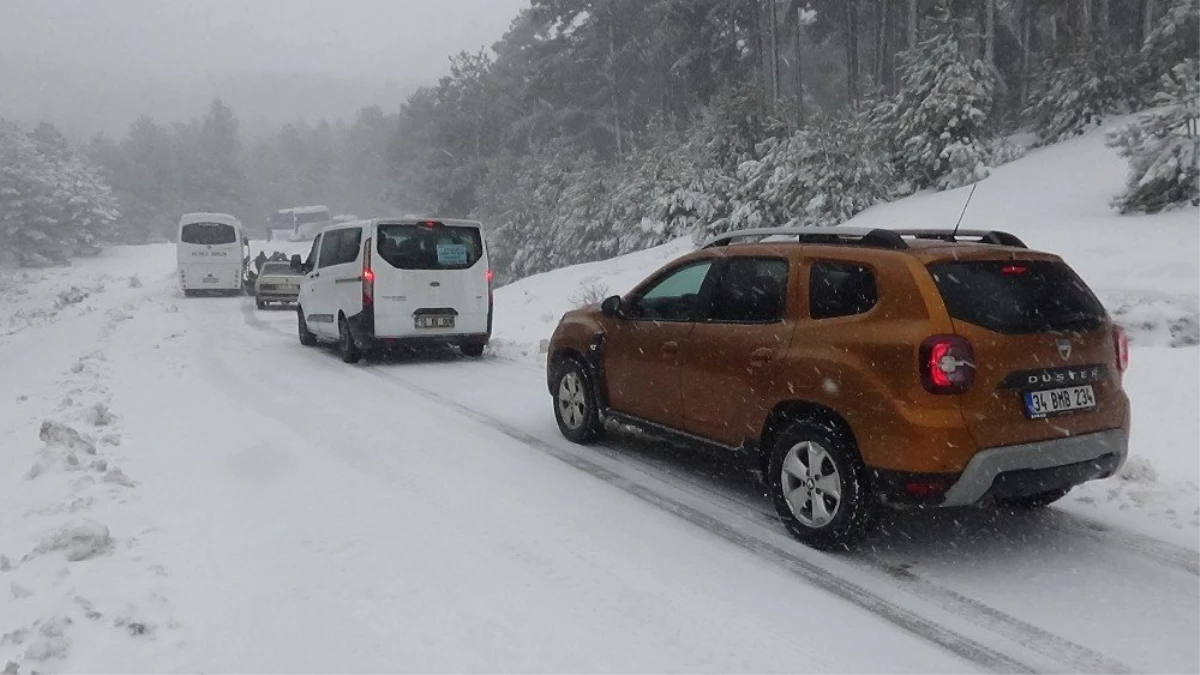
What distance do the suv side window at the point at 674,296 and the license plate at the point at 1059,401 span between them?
2.22m

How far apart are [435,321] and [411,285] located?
0.61m

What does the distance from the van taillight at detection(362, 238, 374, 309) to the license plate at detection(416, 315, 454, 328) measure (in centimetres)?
71

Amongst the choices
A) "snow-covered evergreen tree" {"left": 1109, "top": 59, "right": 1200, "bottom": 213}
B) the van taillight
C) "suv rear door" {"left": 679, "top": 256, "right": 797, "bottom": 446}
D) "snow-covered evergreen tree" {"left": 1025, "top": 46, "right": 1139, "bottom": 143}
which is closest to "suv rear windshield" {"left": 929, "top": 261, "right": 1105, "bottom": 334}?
"suv rear door" {"left": 679, "top": 256, "right": 797, "bottom": 446}

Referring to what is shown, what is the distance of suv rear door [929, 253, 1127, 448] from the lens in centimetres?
404

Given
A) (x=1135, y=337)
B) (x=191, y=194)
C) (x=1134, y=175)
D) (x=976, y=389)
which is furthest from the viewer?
(x=191, y=194)

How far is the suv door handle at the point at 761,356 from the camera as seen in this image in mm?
4855

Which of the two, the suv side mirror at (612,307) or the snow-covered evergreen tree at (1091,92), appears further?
the snow-covered evergreen tree at (1091,92)

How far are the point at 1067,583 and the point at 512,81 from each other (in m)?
57.6

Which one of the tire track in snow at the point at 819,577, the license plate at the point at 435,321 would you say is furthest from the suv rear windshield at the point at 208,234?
the tire track in snow at the point at 819,577

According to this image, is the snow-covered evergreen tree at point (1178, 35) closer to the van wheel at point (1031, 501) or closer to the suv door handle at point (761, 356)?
the van wheel at point (1031, 501)

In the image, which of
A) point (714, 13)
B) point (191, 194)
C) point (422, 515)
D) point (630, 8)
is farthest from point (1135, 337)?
point (191, 194)

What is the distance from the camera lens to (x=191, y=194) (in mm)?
110312

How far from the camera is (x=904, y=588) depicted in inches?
160

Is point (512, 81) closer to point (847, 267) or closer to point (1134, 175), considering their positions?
point (1134, 175)
